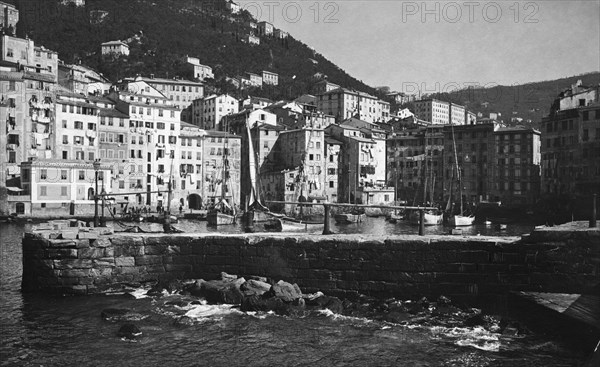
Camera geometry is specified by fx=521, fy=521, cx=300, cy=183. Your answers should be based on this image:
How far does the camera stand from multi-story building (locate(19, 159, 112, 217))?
68.6m

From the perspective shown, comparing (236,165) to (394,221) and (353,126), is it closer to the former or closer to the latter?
(353,126)

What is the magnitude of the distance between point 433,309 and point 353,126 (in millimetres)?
93422

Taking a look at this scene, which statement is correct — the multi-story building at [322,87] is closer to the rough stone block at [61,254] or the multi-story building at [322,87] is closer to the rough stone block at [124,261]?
the rough stone block at [124,261]

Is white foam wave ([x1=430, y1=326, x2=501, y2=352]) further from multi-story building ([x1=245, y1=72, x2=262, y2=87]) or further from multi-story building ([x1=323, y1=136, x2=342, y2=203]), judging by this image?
multi-story building ([x1=245, y1=72, x2=262, y2=87])

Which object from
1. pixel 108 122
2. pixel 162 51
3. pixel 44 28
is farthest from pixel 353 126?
pixel 44 28

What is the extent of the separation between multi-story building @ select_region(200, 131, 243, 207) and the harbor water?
76764mm

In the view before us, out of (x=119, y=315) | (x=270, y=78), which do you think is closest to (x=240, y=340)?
(x=119, y=315)

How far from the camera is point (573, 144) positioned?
7444cm

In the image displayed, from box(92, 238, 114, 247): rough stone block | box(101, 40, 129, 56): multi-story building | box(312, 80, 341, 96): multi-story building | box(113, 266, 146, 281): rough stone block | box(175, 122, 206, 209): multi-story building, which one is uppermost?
box(101, 40, 129, 56): multi-story building

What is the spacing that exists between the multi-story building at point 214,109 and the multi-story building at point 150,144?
30.2 metres

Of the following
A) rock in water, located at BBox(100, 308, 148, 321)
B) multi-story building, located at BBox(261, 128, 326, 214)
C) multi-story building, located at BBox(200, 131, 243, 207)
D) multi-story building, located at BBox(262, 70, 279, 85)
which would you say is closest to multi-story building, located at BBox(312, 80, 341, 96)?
multi-story building, located at BBox(262, 70, 279, 85)

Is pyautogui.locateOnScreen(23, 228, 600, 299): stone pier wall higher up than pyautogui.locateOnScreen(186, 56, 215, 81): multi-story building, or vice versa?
pyautogui.locateOnScreen(186, 56, 215, 81): multi-story building

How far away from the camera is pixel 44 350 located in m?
13.1

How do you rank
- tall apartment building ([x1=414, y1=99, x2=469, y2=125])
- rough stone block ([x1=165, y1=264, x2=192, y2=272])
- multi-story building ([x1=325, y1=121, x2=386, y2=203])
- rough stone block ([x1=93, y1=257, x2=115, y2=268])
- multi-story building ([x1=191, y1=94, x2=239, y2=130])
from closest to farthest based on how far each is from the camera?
rough stone block ([x1=93, y1=257, x2=115, y2=268]), rough stone block ([x1=165, y1=264, x2=192, y2=272]), multi-story building ([x1=325, y1=121, x2=386, y2=203]), multi-story building ([x1=191, y1=94, x2=239, y2=130]), tall apartment building ([x1=414, y1=99, x2=469, y2=125])
